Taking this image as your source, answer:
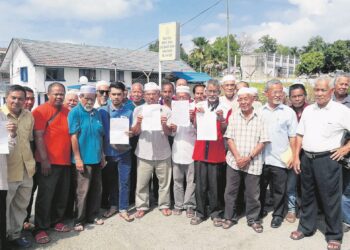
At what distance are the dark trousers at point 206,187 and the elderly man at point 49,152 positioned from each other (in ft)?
6.22

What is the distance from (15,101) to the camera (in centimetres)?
346

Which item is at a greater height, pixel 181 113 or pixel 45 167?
pixel 181 113

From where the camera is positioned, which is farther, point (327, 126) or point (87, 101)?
point (87, 101)

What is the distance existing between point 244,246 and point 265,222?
879 millimetres

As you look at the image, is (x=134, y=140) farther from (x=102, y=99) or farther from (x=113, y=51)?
(x=113, y=51)

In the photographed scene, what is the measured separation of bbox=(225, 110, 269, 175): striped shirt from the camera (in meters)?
4.17

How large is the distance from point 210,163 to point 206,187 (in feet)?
1.29

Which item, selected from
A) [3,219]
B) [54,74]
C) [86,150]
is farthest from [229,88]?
[54,74]

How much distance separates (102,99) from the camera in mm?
5512

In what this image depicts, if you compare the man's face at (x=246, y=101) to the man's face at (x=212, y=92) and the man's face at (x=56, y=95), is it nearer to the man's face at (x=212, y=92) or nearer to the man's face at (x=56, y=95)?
the man's face at (x=212, y=92)

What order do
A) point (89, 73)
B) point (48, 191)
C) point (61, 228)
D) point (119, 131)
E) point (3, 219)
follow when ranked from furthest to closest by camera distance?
point (89, 73) < point (119, 131) < point (61, 228) < point (48, 191) < point (3, 219)

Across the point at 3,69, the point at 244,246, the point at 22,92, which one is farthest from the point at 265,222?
the point at 3,69

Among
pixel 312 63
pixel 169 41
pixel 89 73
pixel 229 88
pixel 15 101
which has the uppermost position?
pixel 312 63

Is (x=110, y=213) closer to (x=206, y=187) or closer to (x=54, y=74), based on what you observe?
(x=206, y=187)
